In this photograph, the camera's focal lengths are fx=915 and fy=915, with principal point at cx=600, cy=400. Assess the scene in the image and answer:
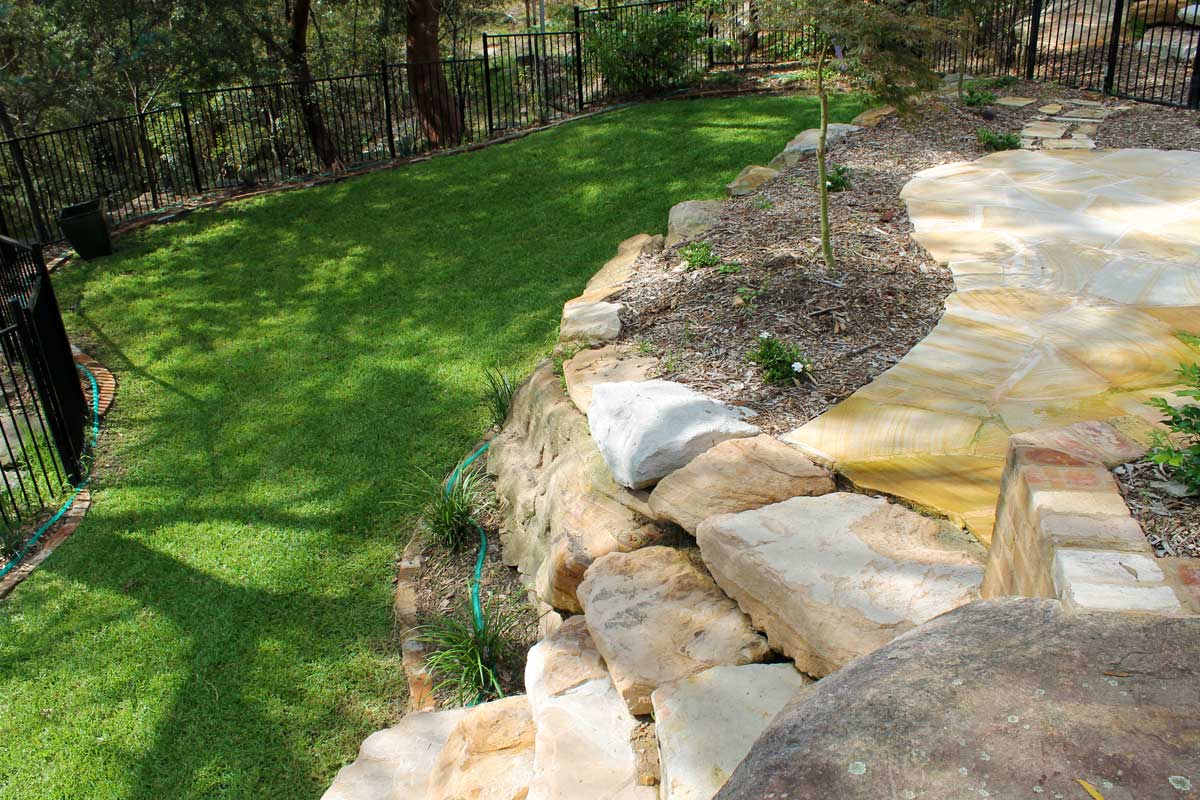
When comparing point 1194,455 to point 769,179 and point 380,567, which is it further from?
point 769,179

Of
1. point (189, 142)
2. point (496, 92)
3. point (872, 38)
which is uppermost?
point (872, 38)

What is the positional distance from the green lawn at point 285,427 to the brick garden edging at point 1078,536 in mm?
2558

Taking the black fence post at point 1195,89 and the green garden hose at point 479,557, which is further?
the black fence post at point 1195,89

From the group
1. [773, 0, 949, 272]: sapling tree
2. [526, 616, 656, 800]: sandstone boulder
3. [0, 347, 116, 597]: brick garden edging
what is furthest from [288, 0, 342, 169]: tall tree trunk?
[526, 616, 656, 800]: sandstone boulder

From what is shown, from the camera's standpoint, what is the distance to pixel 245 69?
45.3ft

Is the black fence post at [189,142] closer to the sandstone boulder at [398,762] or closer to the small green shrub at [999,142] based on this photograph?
the small green shrub at [999,142]

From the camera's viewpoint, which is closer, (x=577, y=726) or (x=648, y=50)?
(x=577, y=726)

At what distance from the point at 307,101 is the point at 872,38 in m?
8.66

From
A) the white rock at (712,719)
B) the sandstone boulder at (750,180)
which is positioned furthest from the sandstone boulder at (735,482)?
the sandstone boulder at (750,180)

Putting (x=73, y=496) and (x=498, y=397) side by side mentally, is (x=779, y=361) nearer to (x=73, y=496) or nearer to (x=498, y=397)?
(x=498, y=397)

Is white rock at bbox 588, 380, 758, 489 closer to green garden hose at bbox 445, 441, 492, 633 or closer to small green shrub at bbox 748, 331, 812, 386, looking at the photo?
small green shrub at bbox 748, 331, 812, 386

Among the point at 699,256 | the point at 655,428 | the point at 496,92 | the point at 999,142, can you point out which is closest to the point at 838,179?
the point at 699,256

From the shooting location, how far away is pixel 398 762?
10.6ft

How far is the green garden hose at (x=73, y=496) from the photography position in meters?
4.80
